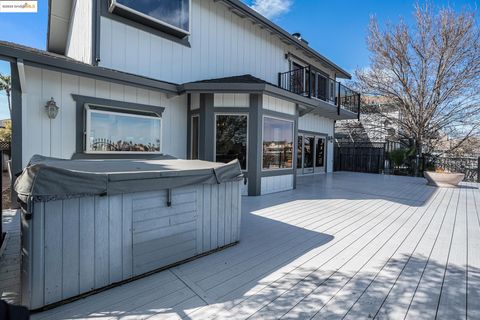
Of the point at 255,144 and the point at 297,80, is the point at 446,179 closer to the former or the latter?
the point at 297,80

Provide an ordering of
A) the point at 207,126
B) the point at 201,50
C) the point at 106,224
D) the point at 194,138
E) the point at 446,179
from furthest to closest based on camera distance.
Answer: the point at 446,179 → the point at 201,50 → the point at 194,138 → the point at 207,126 → the point at 106,224

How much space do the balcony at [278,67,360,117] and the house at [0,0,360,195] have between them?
1218 millimetres

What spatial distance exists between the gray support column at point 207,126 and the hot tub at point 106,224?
3.60m

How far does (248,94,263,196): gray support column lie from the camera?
6.83 meters

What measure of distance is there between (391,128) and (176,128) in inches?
549

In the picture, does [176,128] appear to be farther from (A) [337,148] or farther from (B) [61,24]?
(A) [337,148]

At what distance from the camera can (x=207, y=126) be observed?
6.82 metres

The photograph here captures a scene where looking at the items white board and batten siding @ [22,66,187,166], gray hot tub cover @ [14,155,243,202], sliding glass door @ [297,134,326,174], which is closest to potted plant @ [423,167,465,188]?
sliding glass door @ [297,134,326,174]

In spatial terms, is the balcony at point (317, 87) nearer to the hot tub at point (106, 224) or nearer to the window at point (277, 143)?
the window at point (277, 143)

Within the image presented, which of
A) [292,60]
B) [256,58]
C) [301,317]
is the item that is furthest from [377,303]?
[292,60]

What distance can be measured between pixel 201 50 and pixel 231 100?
2.01m

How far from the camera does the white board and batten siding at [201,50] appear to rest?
6035mm

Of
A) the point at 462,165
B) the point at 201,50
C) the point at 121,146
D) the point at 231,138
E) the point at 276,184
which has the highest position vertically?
the point at 201,50

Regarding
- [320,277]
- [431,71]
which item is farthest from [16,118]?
[431,71]
